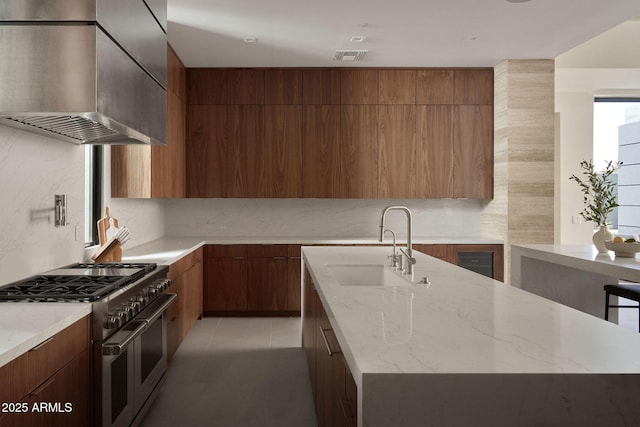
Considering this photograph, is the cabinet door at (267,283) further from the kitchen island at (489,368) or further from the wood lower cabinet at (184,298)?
the kitchen island at (489,368)

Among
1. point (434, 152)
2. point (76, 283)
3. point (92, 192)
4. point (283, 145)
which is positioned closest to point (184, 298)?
point (92, 192)

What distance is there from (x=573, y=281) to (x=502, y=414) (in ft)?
12.1

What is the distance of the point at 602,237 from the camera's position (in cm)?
384

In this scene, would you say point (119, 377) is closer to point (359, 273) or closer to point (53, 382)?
point (53, 382)

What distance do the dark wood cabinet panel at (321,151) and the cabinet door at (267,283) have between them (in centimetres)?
89

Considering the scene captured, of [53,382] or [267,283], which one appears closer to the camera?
[53,382]

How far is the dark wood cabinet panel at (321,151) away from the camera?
5.70m

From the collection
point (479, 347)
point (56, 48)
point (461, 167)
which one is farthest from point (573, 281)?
point (56, 48)

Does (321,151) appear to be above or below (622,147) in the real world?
below

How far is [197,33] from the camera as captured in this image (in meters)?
4.48

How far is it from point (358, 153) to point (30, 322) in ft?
14.1

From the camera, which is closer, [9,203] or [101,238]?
[9,203]

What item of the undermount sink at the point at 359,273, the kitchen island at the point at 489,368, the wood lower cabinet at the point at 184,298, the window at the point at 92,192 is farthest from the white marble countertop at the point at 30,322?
the window at the point at 92,192

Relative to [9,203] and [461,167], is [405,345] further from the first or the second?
[461,167]
